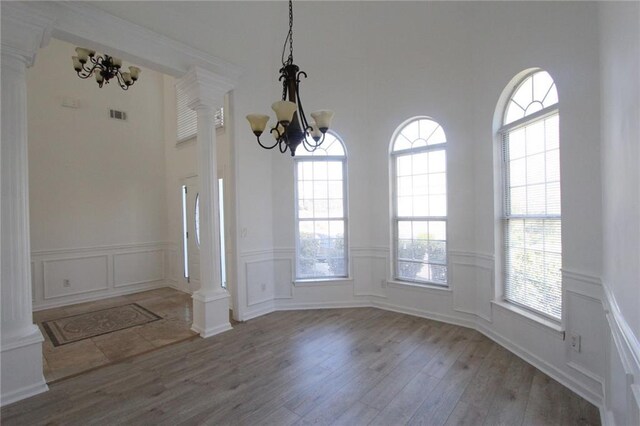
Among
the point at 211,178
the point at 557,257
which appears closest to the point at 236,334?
the point at 211,178

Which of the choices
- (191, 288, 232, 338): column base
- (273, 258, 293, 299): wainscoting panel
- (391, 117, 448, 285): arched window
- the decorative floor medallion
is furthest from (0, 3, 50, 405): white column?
(391, 117, 448, 285): arched window

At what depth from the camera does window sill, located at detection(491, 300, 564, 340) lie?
8.40 feet

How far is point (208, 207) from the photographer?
3.68 meters

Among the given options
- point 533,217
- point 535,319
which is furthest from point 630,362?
point 533,217

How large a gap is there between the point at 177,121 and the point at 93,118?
129 centimetres

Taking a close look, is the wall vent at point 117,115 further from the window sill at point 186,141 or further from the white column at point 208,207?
the white column at point 208,207

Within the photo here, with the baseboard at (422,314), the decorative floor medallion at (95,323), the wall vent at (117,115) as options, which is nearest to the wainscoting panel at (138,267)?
the decorative floor medallion at (95,323)

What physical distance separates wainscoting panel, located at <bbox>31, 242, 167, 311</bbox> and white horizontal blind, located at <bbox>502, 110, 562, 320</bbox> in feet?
18.8

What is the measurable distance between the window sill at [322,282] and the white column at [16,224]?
280cm

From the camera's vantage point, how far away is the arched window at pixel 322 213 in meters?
4.53

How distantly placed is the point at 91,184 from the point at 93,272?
1479 mm

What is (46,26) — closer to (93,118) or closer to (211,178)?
(211,178)

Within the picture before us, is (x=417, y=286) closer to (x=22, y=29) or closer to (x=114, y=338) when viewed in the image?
(x=114, y=338)

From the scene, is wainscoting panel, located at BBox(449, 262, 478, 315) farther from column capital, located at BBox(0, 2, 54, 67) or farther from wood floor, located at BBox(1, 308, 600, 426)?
column capital, located at BBox(0, 2, 54, 67)
